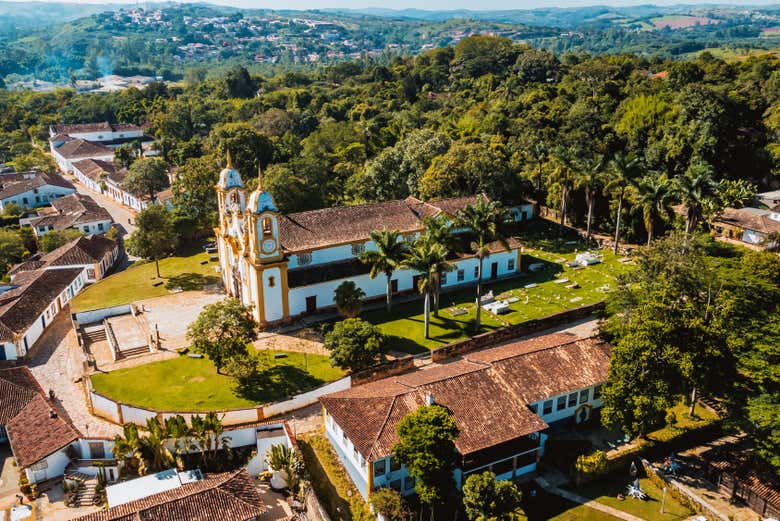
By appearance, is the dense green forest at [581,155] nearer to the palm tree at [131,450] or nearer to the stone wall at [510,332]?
the stone wall at [510,332]

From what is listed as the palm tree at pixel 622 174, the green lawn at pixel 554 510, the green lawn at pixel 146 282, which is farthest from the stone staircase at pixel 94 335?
the palm tree at pixel 622 174

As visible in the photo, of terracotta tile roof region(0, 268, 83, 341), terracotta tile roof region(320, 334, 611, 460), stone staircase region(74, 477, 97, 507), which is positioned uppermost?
terracotta tile roof region(320, 334, 611, 460)

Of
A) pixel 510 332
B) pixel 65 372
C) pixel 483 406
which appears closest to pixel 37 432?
pixel 65 372

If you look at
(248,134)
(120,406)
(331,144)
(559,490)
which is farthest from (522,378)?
(331,144)

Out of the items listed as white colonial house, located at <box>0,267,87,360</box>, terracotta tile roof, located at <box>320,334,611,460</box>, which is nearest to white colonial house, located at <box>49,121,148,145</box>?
white colonial house, located at <box>0,267,87,360</box>

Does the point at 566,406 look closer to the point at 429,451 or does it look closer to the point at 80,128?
the point at 429,451

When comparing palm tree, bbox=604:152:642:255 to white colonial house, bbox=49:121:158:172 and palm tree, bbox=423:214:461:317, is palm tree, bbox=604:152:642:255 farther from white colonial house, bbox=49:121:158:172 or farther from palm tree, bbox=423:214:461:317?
white colonial house, bbox=49:121:158:172

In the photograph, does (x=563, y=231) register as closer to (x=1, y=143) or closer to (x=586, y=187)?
(x=586, y=187)
